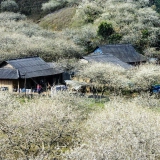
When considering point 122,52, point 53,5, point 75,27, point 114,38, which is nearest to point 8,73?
point 122,52

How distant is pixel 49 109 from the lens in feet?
60.1

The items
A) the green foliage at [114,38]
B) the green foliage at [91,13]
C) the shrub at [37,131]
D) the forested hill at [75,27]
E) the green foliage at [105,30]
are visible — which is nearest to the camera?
the shrub at [37,131]

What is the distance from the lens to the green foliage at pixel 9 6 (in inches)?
3036

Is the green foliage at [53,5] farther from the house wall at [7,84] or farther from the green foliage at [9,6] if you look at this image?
the house wall at [7,84]

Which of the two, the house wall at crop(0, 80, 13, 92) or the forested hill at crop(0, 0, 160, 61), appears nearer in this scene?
the house wall at crop(0, 80, 13, 92)

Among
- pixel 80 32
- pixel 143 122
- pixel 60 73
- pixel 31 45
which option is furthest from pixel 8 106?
pixel 80 32

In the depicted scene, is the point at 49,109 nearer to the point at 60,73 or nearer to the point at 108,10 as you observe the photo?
the point at 60,73

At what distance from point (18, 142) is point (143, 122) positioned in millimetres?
6439

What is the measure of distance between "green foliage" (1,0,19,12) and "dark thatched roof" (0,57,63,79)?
4202cm

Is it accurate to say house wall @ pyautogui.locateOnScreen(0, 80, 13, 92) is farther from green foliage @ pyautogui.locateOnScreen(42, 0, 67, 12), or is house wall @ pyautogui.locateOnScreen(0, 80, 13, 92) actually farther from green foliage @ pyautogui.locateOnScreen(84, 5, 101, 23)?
green foliage @ pyautogui.locateOnScreen(42, 0, 67, 12)

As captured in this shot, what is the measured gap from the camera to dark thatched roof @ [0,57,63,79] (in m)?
35.9

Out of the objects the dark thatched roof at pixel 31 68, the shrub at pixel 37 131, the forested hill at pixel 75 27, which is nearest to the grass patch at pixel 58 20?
the forested hill at pixel 75 27

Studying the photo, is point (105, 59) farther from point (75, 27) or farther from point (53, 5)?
point (53, 5)

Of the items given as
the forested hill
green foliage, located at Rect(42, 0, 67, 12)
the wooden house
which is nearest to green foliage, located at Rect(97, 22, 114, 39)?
the forested hill
